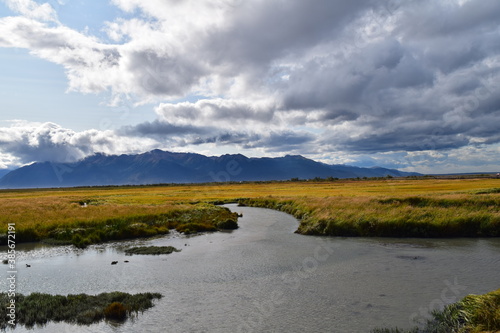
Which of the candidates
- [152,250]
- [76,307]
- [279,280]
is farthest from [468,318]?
[152,250]

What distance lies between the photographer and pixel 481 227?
31016 mm

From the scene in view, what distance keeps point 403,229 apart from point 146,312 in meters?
27.2

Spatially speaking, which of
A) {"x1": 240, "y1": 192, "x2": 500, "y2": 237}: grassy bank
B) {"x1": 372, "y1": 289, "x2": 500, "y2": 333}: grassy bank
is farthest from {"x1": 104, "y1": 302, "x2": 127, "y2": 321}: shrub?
{"x1": 240, "y1": 192, "x2": 500, "y2": 237}: grassy bank

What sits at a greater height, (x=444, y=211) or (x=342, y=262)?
(x=444, y=211)

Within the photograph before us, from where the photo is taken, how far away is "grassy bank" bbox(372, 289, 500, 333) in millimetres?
10930

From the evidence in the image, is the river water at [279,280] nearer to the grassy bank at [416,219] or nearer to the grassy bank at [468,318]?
the grassy bank at [468,318]

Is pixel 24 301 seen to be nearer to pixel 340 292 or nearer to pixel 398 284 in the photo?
pixel 340 292

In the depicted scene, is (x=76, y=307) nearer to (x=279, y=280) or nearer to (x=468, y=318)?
(x=279, y=280)

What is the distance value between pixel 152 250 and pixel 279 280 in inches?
535

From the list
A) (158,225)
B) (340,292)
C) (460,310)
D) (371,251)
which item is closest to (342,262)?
(371,251)

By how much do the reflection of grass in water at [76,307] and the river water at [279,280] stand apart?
22.5 inches

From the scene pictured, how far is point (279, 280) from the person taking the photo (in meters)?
18.8

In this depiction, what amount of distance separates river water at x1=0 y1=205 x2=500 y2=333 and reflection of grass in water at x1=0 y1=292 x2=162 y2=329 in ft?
1.87

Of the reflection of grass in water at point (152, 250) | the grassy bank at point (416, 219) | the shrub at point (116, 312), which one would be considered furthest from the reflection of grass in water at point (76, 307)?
the grassy bank at point (416, 219)
